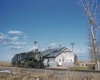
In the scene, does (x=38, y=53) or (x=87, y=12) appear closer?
(x=87, y=12)

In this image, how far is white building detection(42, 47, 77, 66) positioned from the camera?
43859mm

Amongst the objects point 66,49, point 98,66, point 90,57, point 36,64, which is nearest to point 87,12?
point 98,66

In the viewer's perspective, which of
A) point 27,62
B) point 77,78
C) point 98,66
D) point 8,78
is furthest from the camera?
point 27,62

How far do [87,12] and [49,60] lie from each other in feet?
83.9

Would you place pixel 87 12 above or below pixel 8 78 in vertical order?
above

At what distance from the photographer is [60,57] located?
44.7 m

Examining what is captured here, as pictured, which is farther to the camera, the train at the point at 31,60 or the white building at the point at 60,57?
the white building at the point at 60,57

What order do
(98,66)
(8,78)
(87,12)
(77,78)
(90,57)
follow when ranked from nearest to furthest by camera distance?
(77,78)
(8,78)
(87,12)
(98,66)
(90,57)

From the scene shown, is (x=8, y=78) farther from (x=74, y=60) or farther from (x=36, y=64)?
(x=74, y=60)

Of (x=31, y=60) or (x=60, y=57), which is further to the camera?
(x=60, y=57)

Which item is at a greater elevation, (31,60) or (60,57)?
(60,57)

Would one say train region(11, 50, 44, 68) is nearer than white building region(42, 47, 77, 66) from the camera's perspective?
Yes

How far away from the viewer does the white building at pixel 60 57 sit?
4386cm

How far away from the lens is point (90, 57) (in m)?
32.4
